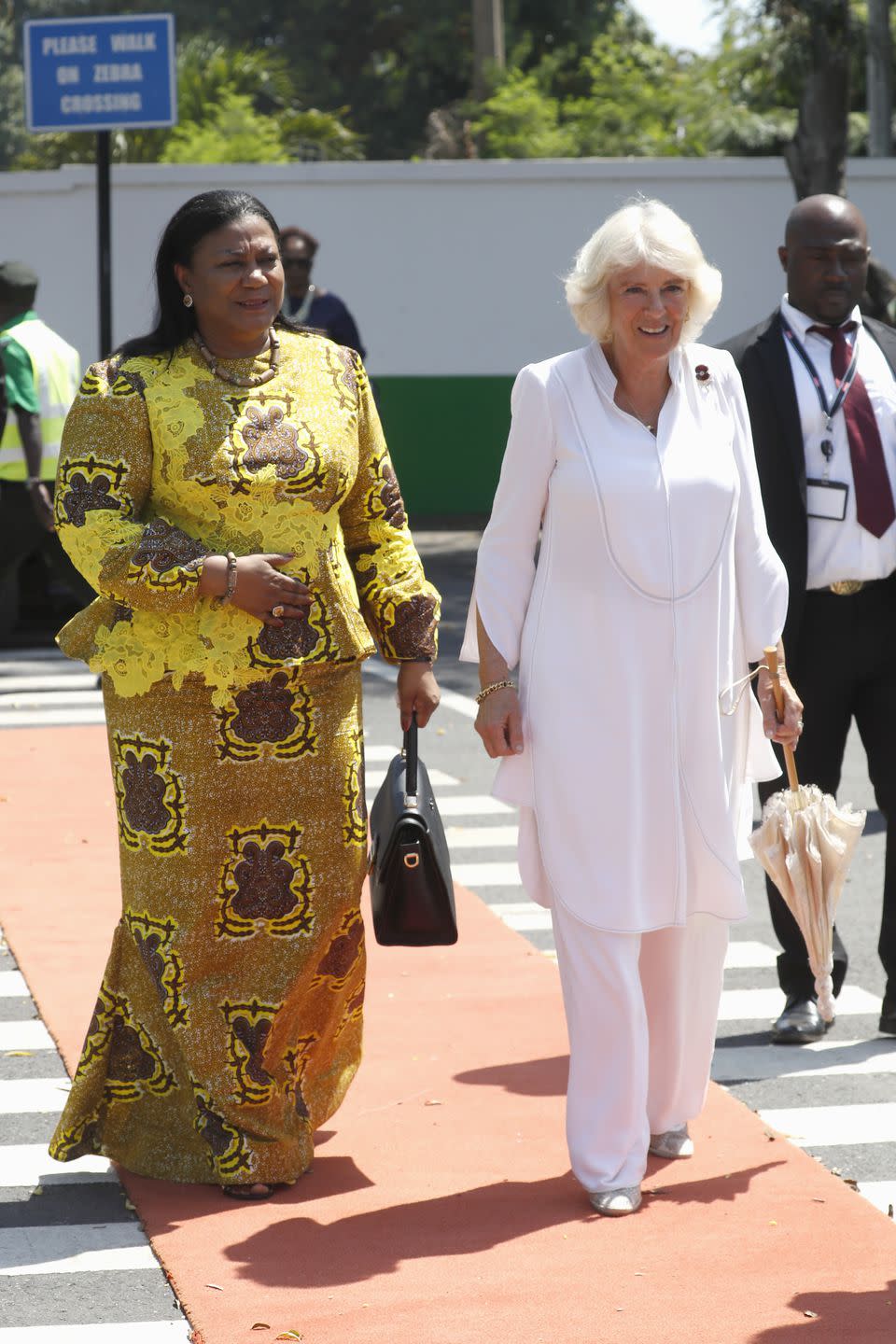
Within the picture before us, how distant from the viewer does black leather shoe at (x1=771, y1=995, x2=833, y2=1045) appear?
5.98m

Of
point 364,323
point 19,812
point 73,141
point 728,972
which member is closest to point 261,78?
point 73,141

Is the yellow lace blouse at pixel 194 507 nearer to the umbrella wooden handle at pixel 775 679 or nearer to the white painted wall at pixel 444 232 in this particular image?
the umbrella wooden handle at pixel 775 679

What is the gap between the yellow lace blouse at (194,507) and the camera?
4.47 m

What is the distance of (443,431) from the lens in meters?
21.5

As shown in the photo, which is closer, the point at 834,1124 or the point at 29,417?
the point at 834,1124

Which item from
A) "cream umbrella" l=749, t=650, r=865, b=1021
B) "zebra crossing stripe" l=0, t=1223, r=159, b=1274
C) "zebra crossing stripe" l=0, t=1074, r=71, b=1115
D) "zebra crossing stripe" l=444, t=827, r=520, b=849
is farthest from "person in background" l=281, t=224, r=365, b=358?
"zebra crossing stripe" l=0, t=1223, r=159, b=1274

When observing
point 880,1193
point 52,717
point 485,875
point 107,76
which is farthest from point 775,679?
point 107,76

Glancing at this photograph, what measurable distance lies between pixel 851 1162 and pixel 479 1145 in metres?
0.88

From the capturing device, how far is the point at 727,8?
21.0 meters

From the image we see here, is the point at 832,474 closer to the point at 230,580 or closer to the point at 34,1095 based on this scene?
the point at 230,580

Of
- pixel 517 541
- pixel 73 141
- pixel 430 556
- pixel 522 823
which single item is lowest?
pixel 430 556

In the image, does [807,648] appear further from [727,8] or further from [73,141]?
[73,141]

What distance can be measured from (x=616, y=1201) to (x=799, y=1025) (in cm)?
158

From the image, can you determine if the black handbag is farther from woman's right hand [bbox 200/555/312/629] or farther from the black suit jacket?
the black suit jacket
